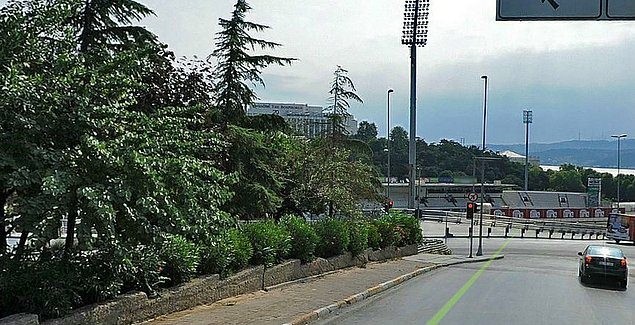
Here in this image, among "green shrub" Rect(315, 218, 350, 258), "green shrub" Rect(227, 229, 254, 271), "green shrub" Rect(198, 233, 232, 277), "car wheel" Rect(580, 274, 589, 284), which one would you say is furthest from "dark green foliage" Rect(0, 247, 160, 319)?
"car wheel" Rect(580, 274, 589, 284)

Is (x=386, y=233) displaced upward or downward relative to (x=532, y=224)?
upward

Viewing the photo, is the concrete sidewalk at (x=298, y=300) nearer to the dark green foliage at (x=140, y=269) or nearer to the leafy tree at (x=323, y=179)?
the dark green foliage at (x=140, y=269)

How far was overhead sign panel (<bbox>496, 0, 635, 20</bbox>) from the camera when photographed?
33.7 feet

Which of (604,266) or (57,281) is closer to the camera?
Result: (57,281)

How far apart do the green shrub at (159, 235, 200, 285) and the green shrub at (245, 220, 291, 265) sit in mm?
3594

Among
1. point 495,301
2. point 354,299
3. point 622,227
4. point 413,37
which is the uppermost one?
point 413,37

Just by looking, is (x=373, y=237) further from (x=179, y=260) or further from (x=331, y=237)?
(x=179, y=260)

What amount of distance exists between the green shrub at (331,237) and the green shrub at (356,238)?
2.82 feet

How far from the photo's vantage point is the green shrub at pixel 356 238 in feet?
84.2

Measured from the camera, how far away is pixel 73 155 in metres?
9.66

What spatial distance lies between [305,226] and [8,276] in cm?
1164

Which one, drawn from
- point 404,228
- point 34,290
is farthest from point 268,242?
point 404,228

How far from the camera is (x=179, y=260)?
13.0 metres

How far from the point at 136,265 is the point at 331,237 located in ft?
40.4
